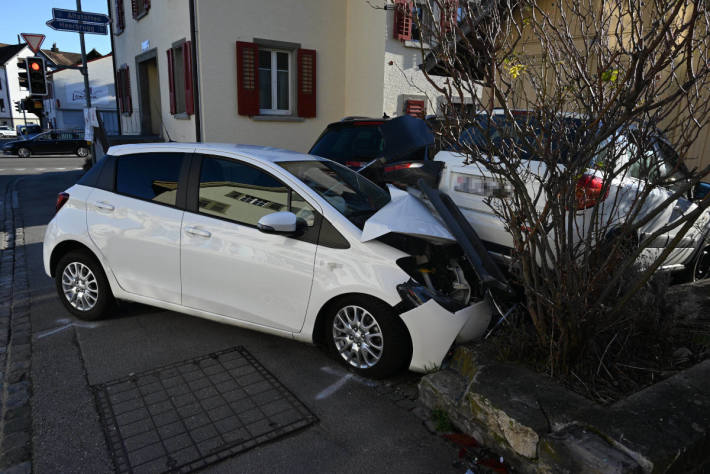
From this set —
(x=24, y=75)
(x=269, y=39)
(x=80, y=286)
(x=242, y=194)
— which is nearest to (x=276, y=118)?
(x=269, y=39)

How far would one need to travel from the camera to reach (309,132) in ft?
42.3

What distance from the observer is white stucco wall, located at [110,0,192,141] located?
1205cm

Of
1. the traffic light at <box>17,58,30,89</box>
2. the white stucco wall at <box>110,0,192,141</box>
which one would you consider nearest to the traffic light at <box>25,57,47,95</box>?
the traffic light at <box>17,58,30,89</box>

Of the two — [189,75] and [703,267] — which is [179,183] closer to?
[703,267]

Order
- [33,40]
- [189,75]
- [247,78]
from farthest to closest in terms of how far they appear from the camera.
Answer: [33,40]
[247,78]
[189,75]

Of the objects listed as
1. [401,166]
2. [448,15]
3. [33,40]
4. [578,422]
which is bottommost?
[578,422]

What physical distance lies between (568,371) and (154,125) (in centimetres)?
1564

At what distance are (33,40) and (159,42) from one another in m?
2.82

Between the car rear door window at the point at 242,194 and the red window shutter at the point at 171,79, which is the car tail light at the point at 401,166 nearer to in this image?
the car rear door window at the point at 242,194

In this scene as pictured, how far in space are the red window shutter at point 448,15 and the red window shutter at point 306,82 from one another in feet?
31.9

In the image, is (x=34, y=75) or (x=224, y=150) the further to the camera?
(x=34, y=75)

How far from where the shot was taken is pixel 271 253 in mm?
3865

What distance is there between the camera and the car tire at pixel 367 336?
3.56m

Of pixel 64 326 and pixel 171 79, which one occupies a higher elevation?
pixel 171 79
